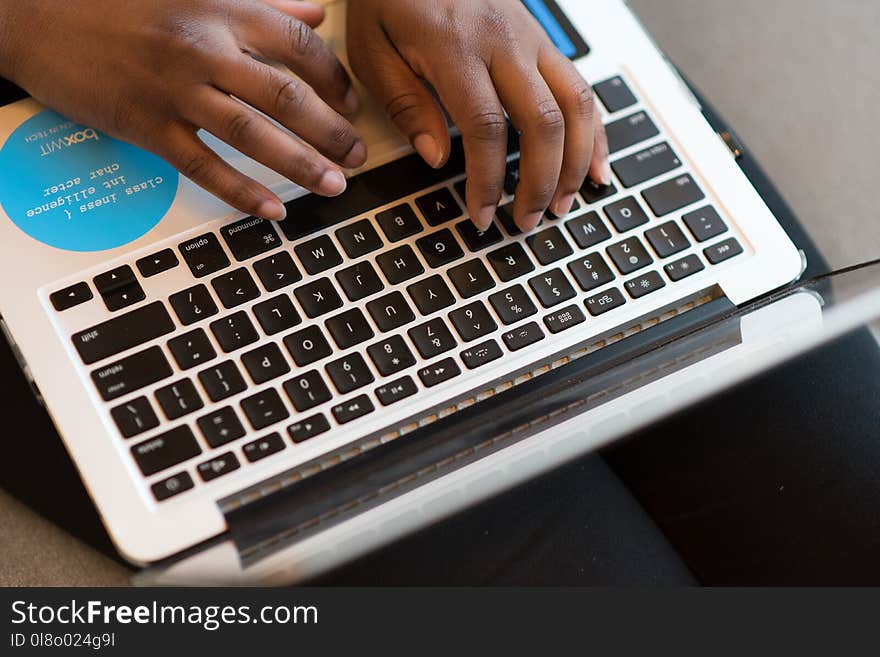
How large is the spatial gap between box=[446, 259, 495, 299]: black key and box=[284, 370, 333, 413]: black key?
0.08 metres

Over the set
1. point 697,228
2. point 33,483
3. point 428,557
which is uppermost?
point 697,228

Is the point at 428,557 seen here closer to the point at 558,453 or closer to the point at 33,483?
the point at 558,453

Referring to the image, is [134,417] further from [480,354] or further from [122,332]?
[480,354]

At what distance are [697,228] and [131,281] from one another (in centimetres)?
29

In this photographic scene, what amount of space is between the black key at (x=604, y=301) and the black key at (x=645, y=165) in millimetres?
66

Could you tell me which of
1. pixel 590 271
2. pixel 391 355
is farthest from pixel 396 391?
pixel 590 271

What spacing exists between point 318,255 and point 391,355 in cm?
6

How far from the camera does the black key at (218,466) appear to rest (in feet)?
1.40

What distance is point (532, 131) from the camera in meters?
0.46

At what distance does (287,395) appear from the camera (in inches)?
17.4

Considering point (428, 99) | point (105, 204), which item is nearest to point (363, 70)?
point (428, 99)

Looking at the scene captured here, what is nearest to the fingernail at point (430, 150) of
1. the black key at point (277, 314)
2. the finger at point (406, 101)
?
the finger at point (406, 101)

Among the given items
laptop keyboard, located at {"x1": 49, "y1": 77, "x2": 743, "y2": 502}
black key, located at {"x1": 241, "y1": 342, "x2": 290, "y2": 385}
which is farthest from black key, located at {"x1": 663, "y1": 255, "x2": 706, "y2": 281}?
black key, located at {"x1": 241, "y1": 342, "x2": 290, "y2": 385}

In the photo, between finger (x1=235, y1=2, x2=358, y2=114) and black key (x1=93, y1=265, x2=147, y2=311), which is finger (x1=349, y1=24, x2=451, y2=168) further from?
black key (x1=93, y1=265, x2=147, y2=311)
